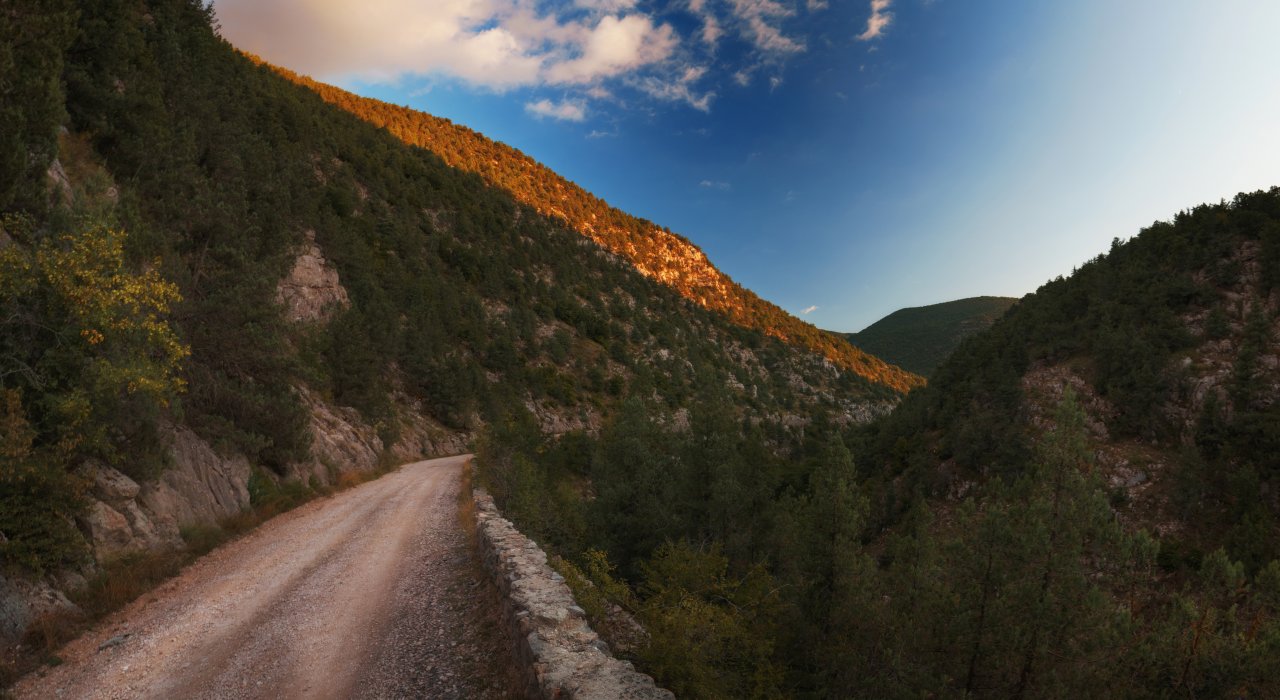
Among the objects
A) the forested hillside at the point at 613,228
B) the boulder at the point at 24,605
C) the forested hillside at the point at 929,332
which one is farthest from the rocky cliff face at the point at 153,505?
the forested hillside at the point at 929,332

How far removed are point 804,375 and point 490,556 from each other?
10631 centimetres

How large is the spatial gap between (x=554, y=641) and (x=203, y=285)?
1824 cm

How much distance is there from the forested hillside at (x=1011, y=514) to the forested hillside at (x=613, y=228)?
6006cm

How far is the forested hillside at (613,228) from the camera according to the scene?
311ft

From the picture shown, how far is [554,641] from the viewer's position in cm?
583

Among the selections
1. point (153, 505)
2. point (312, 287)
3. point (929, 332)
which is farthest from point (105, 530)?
point (929, 332)

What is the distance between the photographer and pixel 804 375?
10906 cm

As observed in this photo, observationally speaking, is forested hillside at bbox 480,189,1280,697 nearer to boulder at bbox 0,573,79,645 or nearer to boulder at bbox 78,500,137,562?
boulder at bbox 0,573,79,645

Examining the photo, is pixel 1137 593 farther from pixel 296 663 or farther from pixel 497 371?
pixel 497 371

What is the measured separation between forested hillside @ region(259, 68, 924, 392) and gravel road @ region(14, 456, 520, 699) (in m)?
91.0

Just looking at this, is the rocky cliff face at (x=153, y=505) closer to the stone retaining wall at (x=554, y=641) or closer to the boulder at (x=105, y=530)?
the boulder at (x=105, y=530)

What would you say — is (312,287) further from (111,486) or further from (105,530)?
(105,530)

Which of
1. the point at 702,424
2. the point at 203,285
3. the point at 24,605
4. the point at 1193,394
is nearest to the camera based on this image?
the point at 24,605

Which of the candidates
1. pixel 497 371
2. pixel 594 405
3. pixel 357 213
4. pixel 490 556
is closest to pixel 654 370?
pixel 594 405
